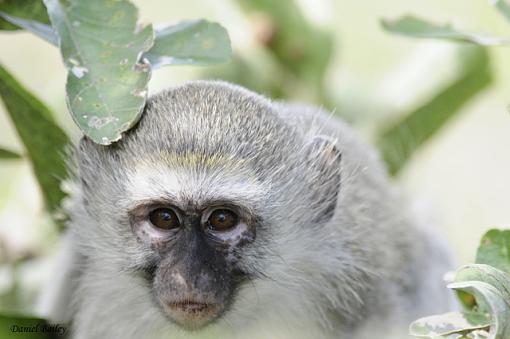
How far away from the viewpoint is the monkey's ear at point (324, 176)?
3.38 meters

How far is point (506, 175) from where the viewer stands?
6957 mm

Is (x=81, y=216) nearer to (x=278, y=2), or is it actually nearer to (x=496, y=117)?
(x=278, y=2)

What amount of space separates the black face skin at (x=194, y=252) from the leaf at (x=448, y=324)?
77 centimetres

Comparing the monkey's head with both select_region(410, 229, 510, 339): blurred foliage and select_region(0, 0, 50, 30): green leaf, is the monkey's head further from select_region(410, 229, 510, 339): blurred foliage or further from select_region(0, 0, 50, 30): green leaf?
select_region(410, 229, 510, 339): blurred foliage

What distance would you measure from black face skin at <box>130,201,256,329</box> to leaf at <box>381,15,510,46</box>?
32.1 inches

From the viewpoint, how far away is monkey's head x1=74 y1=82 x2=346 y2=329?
9.67 feet

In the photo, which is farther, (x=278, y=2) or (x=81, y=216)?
(x=278, y=2)

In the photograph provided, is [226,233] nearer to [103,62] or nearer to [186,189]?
[186,189]

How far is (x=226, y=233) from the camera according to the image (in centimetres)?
300

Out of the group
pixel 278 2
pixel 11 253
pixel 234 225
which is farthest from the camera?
pixel 278 2

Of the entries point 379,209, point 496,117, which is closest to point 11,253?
point 379,209

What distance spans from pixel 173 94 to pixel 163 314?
0.73 m

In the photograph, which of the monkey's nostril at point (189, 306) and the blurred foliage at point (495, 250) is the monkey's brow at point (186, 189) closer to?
the monkey's nostril at point (189, 306)

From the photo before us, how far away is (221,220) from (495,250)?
2.92 feet
